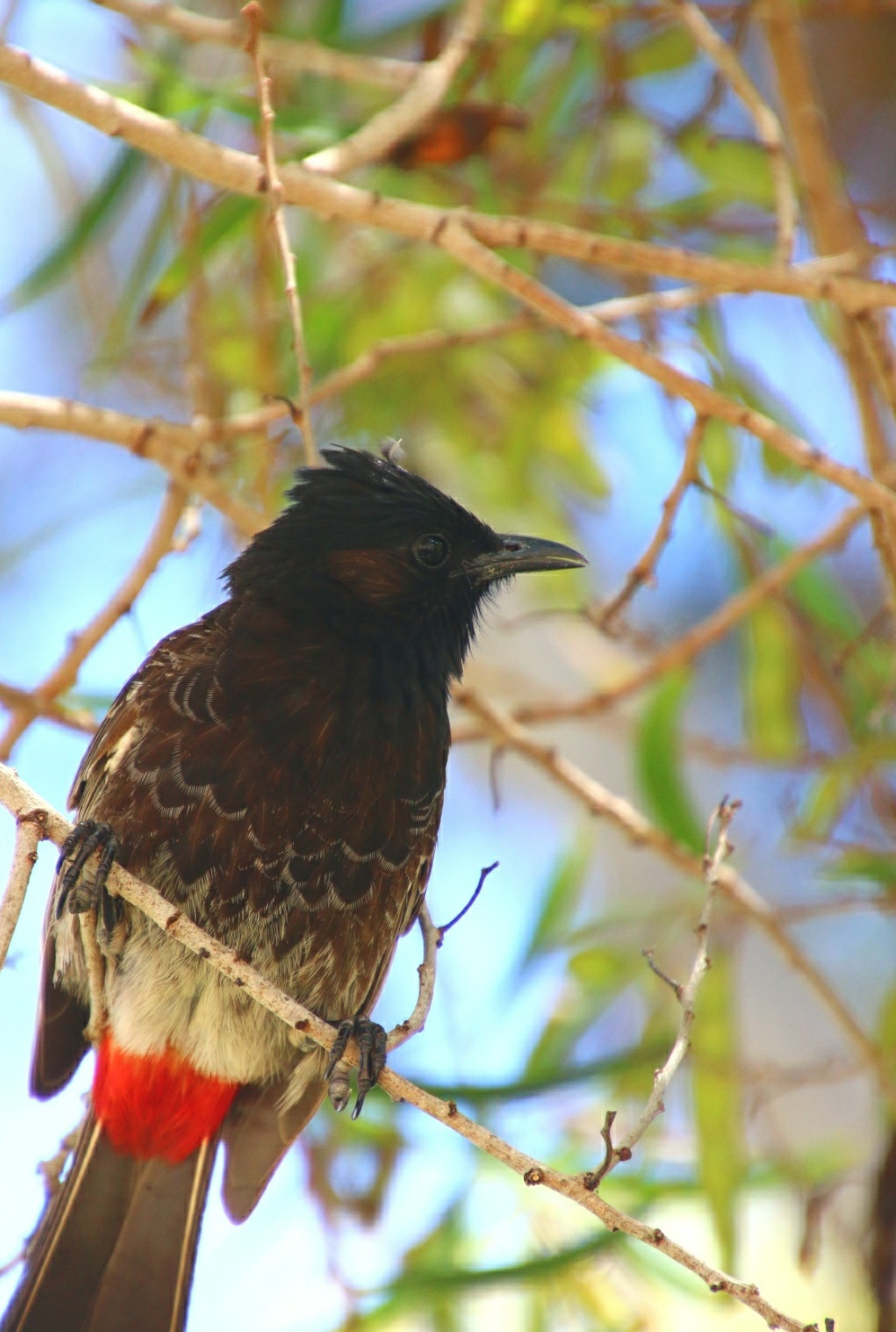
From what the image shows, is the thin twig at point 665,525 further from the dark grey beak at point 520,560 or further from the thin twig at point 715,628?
the thin twig at point 715,628

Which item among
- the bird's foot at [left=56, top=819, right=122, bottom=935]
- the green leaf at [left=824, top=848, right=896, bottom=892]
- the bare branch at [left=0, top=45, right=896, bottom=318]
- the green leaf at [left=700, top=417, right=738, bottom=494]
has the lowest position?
the bird's foot at [left=56, top=819, right=122, bottom=935]

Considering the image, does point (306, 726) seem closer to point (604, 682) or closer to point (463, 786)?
point (604, 682)

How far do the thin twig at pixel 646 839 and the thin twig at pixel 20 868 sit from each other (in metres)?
1.39

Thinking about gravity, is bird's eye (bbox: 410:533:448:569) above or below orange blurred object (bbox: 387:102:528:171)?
below

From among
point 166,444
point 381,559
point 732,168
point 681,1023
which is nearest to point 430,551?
point 381,559

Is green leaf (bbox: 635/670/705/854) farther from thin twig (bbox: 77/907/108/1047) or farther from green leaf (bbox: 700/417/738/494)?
thin twig (bbox: 77/907/108/1047)

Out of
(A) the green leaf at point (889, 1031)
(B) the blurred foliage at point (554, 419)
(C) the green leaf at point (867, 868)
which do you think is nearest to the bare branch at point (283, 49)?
(B) the blurred foliage at point (554, 419)

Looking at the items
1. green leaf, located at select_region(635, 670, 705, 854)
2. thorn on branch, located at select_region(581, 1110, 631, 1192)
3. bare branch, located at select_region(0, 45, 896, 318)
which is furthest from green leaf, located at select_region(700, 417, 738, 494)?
thorn on branch, located at select_region(581, 1110, 631, 1192)

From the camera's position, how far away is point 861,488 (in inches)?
110

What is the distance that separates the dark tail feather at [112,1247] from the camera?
3.12 metres

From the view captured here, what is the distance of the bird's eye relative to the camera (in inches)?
130

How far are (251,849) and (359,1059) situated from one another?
443 millimetres

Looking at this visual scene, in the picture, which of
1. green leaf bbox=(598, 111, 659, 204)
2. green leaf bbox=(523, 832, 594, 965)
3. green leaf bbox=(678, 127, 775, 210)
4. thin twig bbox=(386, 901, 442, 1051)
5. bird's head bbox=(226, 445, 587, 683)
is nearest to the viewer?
thin twig bbox=(386, 901, 442, 1051)

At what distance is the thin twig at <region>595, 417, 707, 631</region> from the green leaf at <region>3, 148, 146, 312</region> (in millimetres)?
1466
